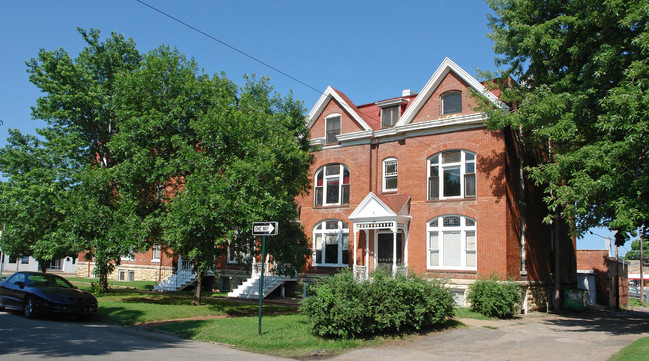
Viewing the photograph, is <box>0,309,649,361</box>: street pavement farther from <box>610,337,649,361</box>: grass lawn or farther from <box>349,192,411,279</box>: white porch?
<box>349,192,411,279</box>: white porch

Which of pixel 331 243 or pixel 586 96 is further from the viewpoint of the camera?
pixel 331 243

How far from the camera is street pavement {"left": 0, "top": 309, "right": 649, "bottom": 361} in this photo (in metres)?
10.1

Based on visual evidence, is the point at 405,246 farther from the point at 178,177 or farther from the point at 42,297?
the point at 42,297

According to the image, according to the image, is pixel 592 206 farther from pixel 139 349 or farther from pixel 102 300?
pixel 102 300

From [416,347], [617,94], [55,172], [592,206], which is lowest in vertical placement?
[416,347]

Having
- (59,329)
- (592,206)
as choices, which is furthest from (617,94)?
(59,329)

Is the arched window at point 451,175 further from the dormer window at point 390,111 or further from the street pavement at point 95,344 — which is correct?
the street pavement at point 95,344

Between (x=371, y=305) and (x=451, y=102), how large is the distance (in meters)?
13.5

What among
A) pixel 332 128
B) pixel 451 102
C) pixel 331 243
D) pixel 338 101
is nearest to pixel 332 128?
pixel 332 128

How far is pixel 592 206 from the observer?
17.0 metres

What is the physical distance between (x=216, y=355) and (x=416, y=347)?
16.9 ft

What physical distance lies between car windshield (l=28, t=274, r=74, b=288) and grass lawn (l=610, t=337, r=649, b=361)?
16.3m

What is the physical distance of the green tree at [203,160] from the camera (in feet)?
52.2

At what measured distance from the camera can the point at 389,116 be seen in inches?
1029
